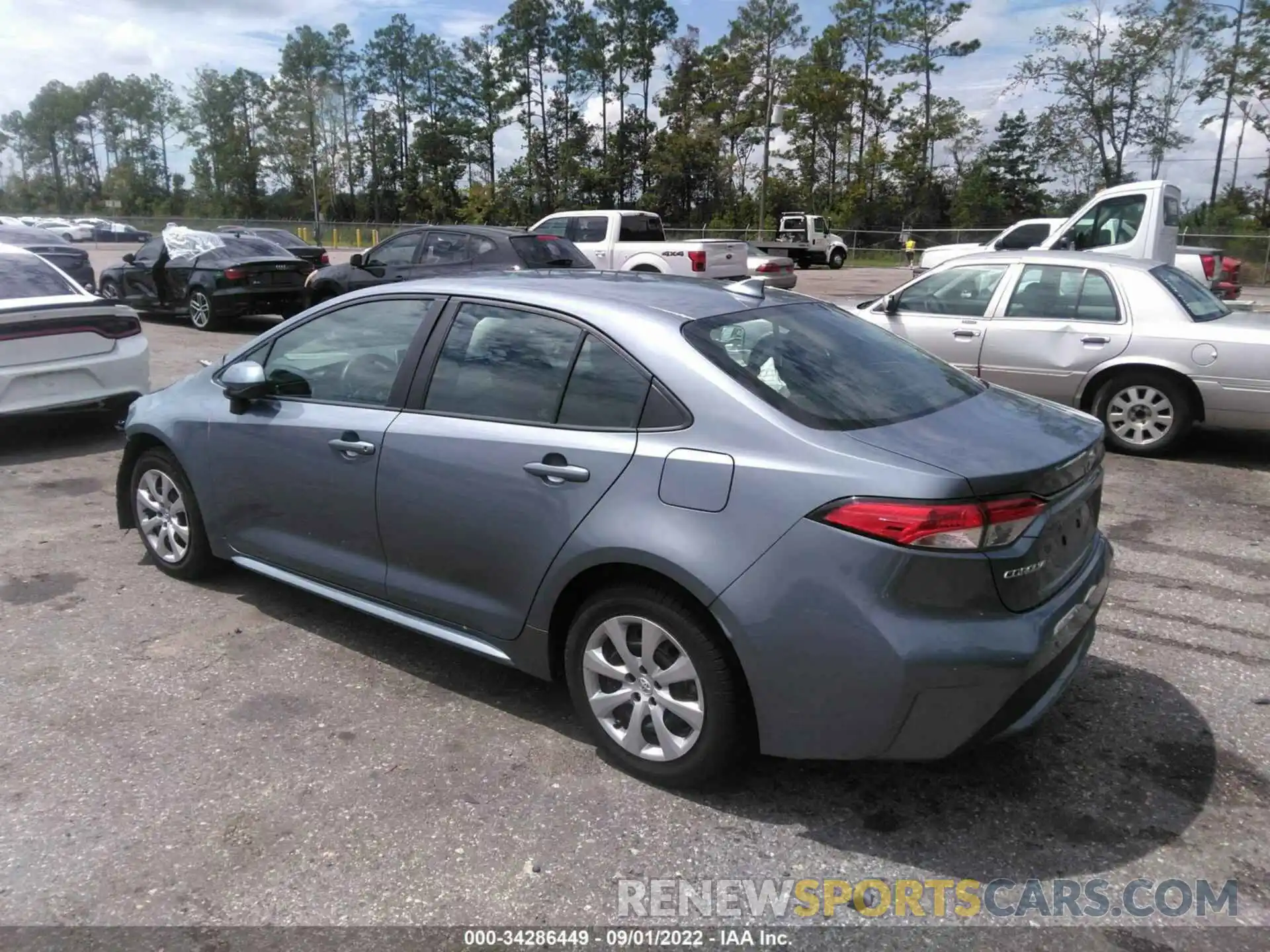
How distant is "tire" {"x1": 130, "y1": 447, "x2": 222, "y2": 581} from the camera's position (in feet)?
15.3

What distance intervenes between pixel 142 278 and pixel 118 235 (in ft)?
165

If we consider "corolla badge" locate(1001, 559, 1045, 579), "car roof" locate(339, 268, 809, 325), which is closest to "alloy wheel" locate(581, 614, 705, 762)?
"corolla badge" locate(1001, 559, 1045, 579)

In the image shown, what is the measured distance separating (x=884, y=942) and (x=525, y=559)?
5.18 ft

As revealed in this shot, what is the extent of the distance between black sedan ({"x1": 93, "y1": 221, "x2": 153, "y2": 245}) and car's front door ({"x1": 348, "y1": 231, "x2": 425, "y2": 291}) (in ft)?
164

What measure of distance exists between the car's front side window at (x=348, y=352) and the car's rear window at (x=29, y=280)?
4.49 metres

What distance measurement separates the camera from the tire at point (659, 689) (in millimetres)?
2910

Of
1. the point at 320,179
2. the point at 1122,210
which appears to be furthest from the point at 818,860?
the point at 320,179

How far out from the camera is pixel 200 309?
1452 cm

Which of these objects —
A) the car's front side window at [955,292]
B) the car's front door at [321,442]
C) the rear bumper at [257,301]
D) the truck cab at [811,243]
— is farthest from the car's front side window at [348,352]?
the truck cab at [811,243]

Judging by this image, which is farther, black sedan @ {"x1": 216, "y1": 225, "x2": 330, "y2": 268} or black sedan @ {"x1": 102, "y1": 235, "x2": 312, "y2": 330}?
black sedan @ {"x1": 216, "y1": 225, "x2": 330, "y2": 268}

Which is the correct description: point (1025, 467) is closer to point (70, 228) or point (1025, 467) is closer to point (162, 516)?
point (162, 516)

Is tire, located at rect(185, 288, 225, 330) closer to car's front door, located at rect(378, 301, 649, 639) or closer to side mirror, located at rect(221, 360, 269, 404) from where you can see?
side mirror, located at rect(221, 360, 269, 404)

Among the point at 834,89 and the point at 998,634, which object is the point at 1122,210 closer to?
the point at 998,634

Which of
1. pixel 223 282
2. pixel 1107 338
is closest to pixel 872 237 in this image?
pixel 223 282
